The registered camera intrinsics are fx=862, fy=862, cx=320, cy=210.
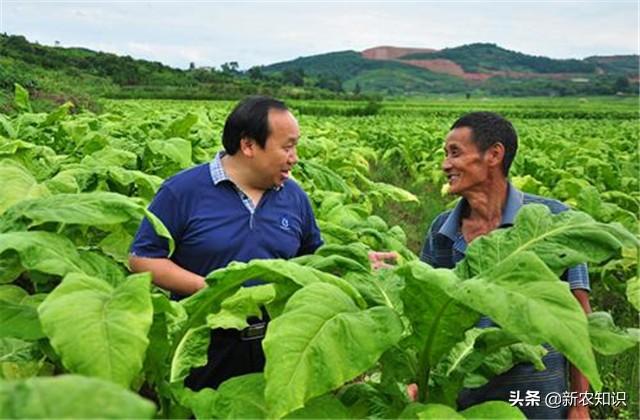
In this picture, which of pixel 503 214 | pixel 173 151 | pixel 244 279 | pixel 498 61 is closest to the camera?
pixel 244 279

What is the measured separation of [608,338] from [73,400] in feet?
4.67

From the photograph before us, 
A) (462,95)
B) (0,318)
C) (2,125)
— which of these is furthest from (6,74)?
(462,95)

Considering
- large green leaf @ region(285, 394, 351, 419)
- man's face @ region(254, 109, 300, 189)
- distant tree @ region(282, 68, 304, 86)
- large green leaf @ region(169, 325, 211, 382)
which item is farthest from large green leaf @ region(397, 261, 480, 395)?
distant tree @ region(282, 68, 304, 86)

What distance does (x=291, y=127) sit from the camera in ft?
10.8

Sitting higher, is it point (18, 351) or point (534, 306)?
point (534, 306)

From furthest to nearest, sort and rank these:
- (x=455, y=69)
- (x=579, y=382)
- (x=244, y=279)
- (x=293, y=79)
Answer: (x=455, y=69) → (x=293, y=79) → (x=579, y=382) → (x=244, y=279)

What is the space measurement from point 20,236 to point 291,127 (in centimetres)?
143

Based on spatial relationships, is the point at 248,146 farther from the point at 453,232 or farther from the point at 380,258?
the point at 453,232

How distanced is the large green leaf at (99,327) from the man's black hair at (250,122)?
1.47 meters

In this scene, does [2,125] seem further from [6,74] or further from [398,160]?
[6,74]

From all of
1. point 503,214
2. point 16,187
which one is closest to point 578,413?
point 503,214

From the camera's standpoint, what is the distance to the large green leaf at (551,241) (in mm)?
2164

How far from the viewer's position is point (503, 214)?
10.5ft

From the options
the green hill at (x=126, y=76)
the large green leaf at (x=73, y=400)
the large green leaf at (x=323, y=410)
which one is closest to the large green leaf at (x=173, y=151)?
the large green leaf at (x=323, y=410)
